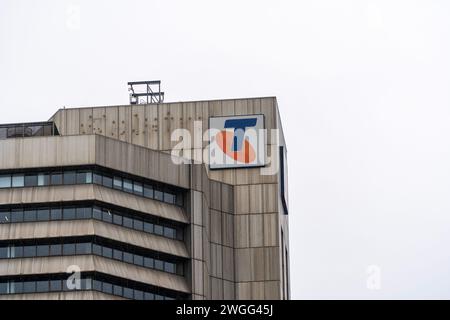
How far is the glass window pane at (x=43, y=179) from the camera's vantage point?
359ft

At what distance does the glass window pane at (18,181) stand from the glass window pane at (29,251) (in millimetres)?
5444

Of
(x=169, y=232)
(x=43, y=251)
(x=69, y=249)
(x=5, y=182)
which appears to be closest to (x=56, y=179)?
(x=5, y=182)

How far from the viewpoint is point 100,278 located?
106 metres

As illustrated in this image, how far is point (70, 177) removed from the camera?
359 feet

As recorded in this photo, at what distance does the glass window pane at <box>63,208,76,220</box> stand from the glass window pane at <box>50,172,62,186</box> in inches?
99.4

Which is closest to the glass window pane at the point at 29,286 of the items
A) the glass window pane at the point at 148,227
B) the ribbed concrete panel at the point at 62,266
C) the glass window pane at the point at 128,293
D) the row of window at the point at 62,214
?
the ribbed concrete panel at the point at 62,266

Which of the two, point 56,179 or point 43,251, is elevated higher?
point 56,179

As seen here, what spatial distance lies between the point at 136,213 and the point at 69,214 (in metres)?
6.24

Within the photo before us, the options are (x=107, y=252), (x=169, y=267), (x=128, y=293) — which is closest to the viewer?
(x=107, y=252)

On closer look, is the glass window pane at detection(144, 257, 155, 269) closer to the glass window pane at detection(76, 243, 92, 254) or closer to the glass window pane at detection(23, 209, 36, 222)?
the glass window pane at detection(76, 243, 92, 254)

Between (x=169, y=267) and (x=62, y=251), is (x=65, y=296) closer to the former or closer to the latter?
(x=62, y=251)

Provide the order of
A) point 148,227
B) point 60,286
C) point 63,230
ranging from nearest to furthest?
point 60,286 < point 63,230 < point 148,227
